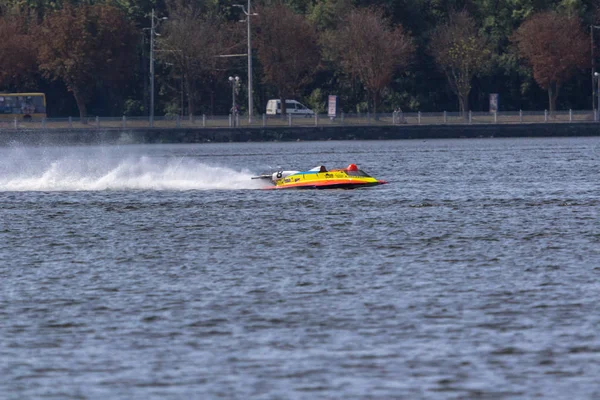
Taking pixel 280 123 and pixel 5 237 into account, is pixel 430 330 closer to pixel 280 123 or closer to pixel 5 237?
pixel 5 237

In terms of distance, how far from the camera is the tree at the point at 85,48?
422 ft

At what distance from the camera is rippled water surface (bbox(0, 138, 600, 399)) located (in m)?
18.1

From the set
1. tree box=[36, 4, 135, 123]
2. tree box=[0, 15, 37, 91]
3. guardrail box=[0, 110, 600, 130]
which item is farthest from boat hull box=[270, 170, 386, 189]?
tree box=[0, 15, 37, 91]

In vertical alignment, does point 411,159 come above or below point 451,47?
below

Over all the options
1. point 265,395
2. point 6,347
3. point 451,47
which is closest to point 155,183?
point 6,347

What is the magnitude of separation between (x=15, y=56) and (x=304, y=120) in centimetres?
3461

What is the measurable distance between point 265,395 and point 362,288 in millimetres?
9253

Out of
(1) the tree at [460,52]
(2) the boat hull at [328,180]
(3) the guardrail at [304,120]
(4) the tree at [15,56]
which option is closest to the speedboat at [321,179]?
(2) the boat hull at [328,180]

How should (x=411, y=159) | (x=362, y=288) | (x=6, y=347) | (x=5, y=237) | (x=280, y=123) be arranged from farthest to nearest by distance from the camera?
(x=280, y=123) → (x=411, y=159) → (x=5, y=237) → (x=362, y=288) → (x=6, y=347)

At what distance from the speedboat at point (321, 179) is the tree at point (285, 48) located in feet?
248

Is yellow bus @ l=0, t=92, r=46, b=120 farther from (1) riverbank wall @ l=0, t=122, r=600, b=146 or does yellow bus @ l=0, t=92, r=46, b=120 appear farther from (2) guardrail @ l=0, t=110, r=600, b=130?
(1) riverbank wall @ l=0, t=122, r=600, b=146

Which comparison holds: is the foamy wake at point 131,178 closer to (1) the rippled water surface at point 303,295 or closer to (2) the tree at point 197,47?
(1) the rippled water surface at point 303,295

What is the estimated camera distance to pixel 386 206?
157 feet

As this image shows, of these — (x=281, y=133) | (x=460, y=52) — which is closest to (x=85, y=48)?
(x=281, y=133)
